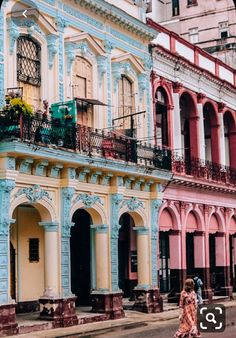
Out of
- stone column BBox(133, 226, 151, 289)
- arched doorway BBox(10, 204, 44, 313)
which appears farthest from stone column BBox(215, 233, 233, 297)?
arched doorway BBox(10, 204, 44, 313)

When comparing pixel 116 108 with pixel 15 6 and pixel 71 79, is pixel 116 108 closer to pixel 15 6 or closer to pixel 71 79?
pixel 71 79

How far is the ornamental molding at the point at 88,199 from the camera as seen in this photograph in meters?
20.5

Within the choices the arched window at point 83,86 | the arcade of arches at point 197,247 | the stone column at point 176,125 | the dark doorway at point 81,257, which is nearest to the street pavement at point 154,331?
the dark doorway at point 81,257

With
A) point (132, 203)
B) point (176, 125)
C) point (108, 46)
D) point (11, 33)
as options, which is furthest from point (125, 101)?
point (11, 33)

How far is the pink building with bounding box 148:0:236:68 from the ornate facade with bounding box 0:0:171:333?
52.5ft

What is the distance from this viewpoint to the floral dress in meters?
14.0

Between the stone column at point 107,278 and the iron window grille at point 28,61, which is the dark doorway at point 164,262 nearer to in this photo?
the stone column at point 107,278

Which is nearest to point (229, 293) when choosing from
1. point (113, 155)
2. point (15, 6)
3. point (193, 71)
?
point (193, 71)

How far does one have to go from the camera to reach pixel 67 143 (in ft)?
63.6

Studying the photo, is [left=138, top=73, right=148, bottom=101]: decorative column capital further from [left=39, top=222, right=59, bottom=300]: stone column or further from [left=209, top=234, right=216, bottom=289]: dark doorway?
[left=209, top=234, right=216, bottom=289]: dark doorway

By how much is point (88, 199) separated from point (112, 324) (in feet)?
11.6

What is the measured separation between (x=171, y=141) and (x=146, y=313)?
6896 mm

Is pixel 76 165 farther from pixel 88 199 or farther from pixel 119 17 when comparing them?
pixel 119 17

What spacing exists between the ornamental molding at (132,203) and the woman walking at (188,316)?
8386 mm
